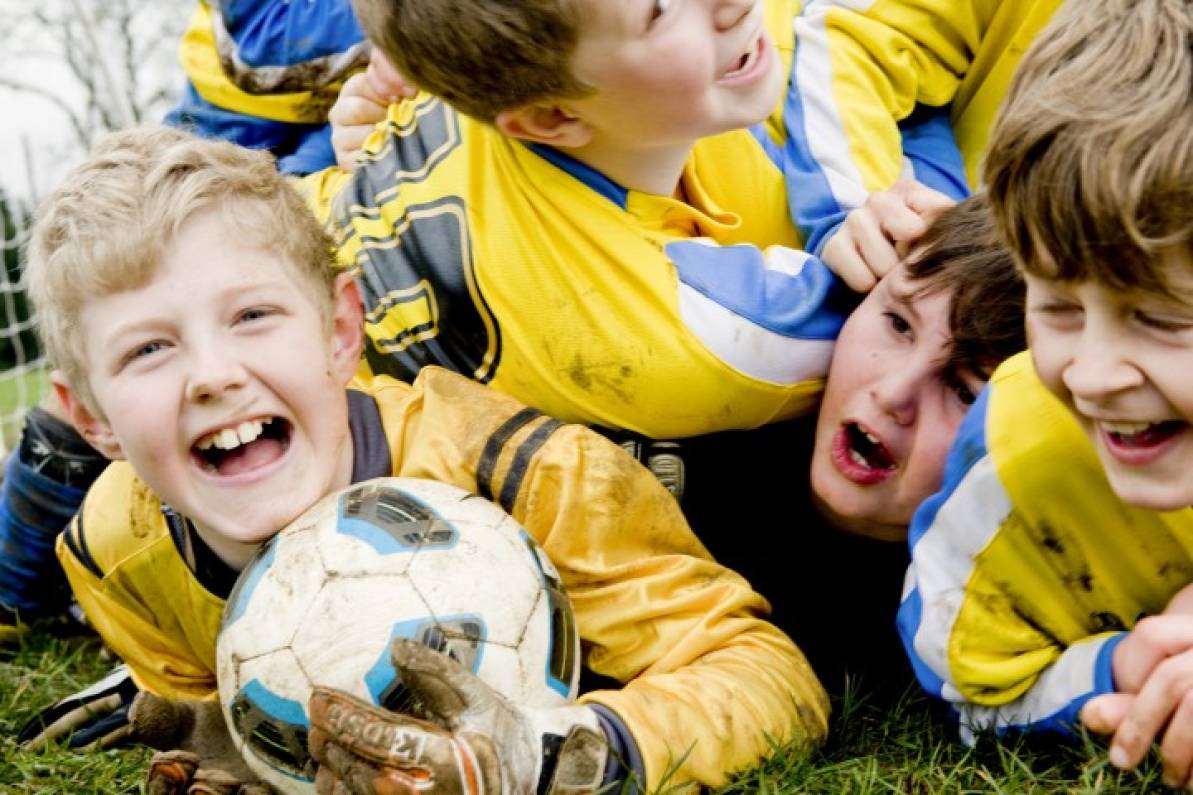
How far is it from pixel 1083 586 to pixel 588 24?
1291mm

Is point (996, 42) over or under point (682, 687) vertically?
over

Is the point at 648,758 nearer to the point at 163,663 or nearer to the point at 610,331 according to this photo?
the point at 610,331

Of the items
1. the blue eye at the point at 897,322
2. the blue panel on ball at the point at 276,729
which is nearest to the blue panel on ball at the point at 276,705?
the blue panel on ball at the point at 276,729

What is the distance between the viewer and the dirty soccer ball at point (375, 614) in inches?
90.2

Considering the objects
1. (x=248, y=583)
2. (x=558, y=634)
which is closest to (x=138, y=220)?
(x=248, y=583)

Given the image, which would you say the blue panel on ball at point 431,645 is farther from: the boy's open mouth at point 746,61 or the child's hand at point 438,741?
the boy's open mouth at point 746,61

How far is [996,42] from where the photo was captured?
3473mm

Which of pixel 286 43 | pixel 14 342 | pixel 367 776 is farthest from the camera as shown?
pixel 14 342

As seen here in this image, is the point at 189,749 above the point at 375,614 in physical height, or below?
below

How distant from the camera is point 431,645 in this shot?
89.6 inches

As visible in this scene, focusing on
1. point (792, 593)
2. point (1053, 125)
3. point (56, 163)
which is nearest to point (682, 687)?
point (792, 593)

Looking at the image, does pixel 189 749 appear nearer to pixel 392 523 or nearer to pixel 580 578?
pixel 392 523

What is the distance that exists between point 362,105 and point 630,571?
1616mm

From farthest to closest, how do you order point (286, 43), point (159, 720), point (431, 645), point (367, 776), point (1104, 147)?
point (286, 43) < point (159, 720) < point (431, 645) < point (367, 776) < point (1104, 147)
